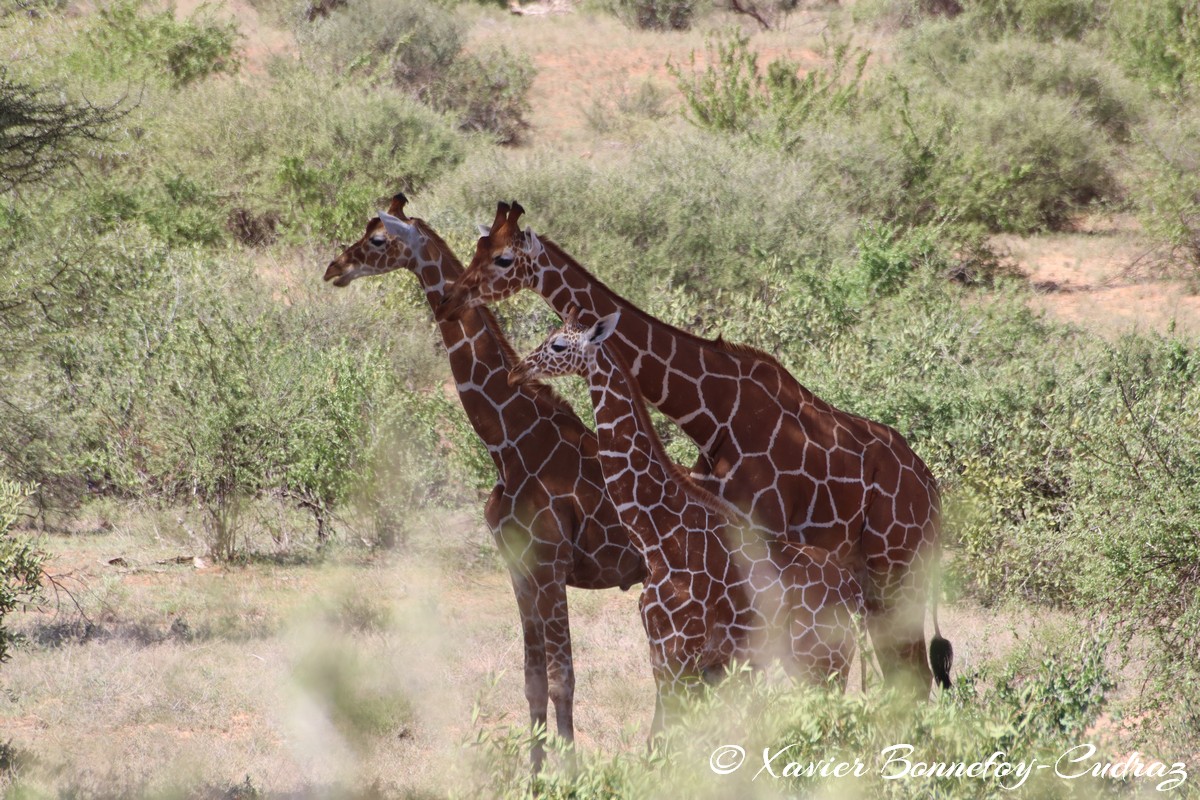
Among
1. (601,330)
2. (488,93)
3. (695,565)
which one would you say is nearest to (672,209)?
(601,330)

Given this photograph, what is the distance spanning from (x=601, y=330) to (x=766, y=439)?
106 cm

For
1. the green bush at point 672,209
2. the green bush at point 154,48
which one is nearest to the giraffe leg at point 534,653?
the green bush at point 672,209

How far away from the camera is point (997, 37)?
112ft

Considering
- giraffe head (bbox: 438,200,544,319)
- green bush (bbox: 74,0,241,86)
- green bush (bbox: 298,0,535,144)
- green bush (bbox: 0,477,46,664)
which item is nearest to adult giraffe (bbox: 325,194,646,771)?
giraffe head (bbox: 438,200,544,319)

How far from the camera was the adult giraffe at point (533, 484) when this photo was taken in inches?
257

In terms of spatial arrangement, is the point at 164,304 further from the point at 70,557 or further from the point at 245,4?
the point at 245,4

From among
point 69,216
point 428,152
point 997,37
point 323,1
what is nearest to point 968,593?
point 69,216

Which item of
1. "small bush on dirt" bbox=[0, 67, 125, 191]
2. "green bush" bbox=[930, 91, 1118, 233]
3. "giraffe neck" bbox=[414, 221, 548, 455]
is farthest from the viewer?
"green bush" bbox=[930, 91, 1118, 233]

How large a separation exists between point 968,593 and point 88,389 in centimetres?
888

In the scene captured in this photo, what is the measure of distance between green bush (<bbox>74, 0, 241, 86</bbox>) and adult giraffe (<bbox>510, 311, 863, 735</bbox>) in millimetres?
23716

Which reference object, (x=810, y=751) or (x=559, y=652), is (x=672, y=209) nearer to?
(x=559, y=652)

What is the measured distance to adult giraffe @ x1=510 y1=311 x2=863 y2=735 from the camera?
5.75 metres

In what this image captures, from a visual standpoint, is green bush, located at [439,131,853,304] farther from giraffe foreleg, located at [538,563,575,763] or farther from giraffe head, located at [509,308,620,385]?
giraffe head, located at [509,308,620,385]

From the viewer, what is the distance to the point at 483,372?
6699 mm
